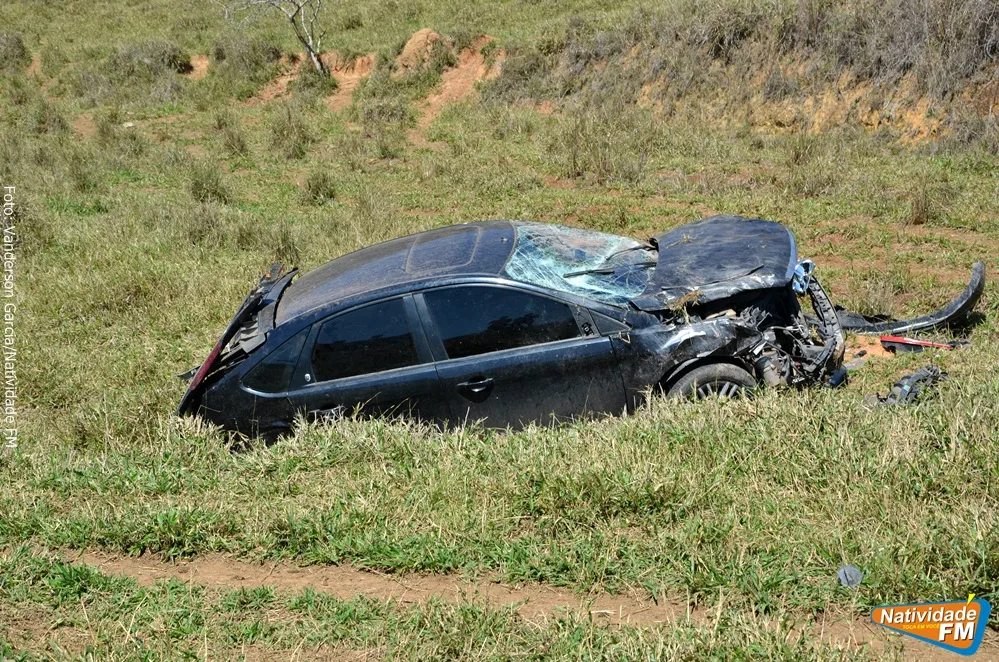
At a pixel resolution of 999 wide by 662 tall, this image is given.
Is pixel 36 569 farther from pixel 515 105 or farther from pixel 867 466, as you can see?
pixel 515 105

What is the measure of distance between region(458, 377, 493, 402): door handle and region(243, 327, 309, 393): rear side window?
41.8 inches

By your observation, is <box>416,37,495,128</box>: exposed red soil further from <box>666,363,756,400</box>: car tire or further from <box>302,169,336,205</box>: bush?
<box>666,363,756,400</box>: car tire

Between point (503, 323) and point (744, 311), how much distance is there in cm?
160

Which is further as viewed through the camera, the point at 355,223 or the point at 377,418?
the point at 355,223

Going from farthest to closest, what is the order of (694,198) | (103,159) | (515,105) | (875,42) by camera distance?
(515,105) < (103,159) < (875,42) < (694,198)

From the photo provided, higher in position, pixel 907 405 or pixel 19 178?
pixel 19 178

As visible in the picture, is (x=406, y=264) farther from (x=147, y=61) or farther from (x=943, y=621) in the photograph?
(x=147, y=61)

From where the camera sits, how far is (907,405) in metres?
5.00

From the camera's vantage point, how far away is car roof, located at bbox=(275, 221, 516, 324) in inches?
215

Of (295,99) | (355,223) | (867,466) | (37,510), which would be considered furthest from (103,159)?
(867,466)

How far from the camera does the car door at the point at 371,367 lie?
5250mm

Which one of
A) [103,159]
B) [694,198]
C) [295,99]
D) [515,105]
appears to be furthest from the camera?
[295,99]

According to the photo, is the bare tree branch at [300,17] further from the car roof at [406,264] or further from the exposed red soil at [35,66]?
the car roof at [406,264]

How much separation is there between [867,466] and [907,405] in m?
1.06
